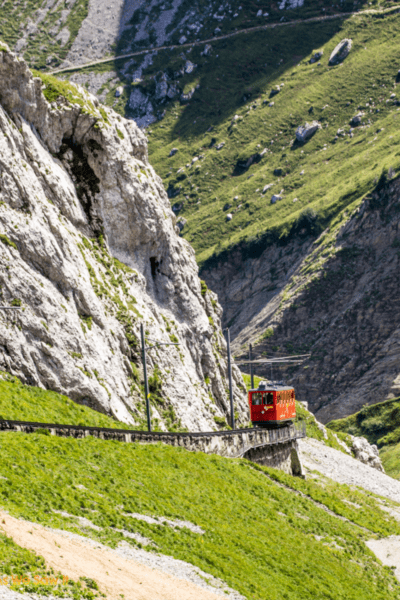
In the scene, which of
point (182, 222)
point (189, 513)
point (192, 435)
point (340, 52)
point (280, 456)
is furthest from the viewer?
point (340, 52)

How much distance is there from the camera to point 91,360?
42750 mm

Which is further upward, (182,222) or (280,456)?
(182,222)

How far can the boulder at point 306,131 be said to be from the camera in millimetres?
179125

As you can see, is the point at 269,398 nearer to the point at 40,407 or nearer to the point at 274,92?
the point at 40,407

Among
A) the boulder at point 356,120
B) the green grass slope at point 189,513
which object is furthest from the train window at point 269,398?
the boulder at point 356,120

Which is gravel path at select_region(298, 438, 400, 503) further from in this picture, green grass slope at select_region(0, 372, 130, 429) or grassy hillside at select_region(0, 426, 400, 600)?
green grass slope at select_region(0, 372, 130, 429)

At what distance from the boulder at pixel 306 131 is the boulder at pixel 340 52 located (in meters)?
27.0

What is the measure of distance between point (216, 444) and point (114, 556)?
21.6 meters

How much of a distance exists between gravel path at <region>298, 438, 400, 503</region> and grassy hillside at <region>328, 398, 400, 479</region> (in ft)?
124

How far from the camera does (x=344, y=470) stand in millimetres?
61281

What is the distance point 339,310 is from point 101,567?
123 m

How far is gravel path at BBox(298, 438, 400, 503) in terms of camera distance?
5766cm

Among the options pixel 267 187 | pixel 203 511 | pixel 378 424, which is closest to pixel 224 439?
pixel 203 511

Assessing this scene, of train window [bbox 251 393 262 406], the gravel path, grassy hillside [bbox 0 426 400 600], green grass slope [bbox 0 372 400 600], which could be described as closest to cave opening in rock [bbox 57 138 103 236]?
train window [bbox 251 393 262 406]
